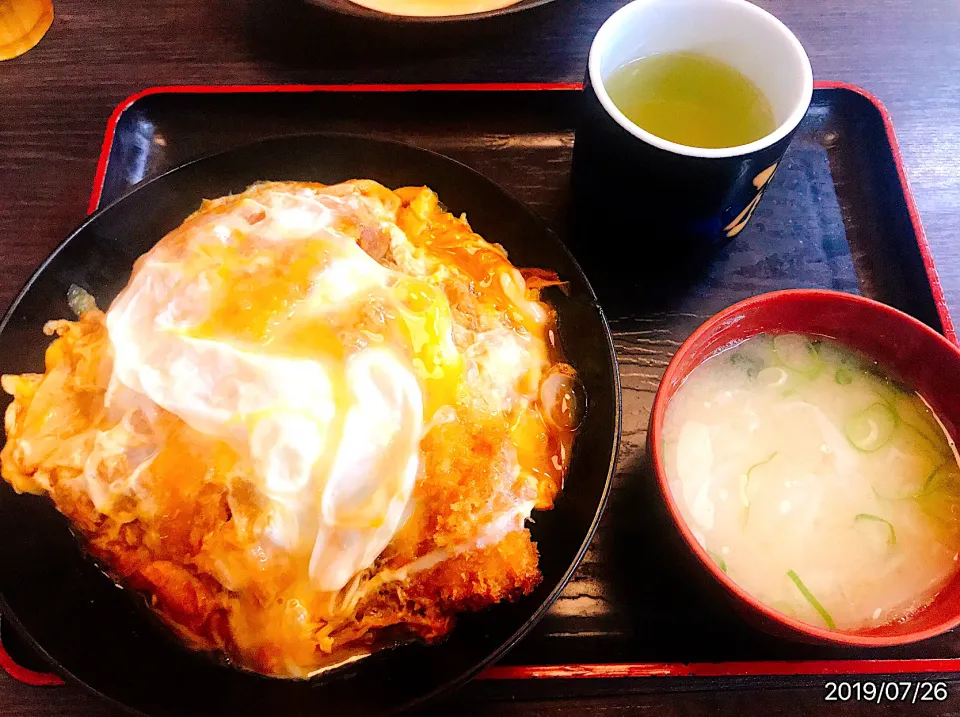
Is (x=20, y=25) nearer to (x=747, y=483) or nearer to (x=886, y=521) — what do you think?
(x=747, y=483)

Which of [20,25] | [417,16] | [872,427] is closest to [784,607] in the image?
[872,427]

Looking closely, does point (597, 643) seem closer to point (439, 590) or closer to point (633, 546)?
point (633, 546)

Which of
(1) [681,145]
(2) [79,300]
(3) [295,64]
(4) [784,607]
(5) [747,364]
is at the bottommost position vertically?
(4) [784,607]

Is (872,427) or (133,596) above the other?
(872,427)

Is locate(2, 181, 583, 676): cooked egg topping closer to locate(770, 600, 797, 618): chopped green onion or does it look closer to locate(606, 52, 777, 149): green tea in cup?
locate(770, 600, 797, 618): chopped green onion

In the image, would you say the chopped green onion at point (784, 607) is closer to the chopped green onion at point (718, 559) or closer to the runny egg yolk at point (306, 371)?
the chopped green onion at point (718, 559)

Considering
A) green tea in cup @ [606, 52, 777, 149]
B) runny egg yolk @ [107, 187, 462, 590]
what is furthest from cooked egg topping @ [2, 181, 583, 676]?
green tea in cup @ [606, 52, 777, 149]
